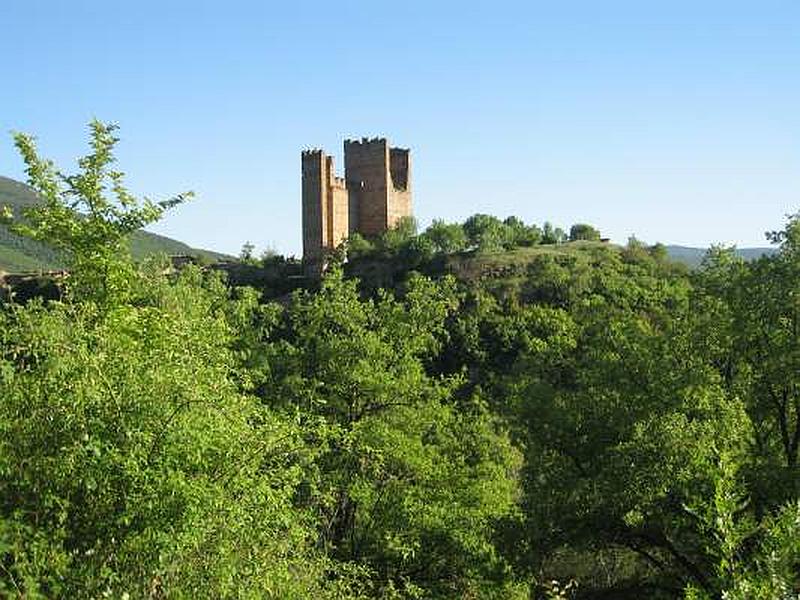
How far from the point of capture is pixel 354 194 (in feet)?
276

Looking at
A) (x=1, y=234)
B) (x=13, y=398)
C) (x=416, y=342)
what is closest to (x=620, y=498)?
(x=416, y=342)

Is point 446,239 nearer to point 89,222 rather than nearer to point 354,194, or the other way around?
point 354,194

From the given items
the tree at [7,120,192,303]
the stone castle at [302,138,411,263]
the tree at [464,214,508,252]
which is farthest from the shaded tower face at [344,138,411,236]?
the tree at [7,120,192,303]

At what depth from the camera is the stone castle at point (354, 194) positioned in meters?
78.6

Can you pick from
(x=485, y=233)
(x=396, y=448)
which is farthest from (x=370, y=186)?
(x=396, y=448)

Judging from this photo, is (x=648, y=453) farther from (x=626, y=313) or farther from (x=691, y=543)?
(x=626, y=313)

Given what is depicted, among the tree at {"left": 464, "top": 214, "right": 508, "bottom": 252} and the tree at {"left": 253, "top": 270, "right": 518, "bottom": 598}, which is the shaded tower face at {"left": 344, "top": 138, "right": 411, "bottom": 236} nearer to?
the tree at {"left": 464, "top": 214, "right": 508, "bottom": 252}

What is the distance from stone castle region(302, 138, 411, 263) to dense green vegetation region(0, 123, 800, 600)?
168ft

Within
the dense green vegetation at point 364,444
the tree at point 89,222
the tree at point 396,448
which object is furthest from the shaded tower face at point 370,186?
the tree at point 89,222

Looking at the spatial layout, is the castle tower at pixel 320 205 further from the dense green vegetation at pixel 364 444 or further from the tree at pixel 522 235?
the dense green vegetation at pixel 364 444

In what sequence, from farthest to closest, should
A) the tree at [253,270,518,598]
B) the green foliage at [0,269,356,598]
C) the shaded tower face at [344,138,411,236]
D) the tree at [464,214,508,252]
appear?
the shaded tower face at [344,138,411,236] → the tree at [464,214,508,252] → the tree at [253,270,518,598] → the green foliage at [0,269,356,598]

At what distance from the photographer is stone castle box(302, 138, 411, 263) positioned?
7862cm

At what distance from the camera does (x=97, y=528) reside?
7941 mm

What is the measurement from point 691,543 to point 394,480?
22.5ft
